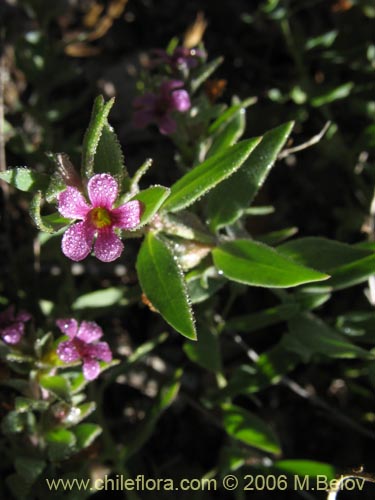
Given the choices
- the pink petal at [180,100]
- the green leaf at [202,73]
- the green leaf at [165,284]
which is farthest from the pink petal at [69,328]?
the green leaf at [202,73]

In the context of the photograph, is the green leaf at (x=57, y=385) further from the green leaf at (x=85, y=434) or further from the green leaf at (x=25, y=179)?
the green leaf at (x=25, y=179)

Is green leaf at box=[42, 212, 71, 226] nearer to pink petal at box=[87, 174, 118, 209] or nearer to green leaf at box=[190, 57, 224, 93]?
pink petal at box=[87, 174, 118, 209]

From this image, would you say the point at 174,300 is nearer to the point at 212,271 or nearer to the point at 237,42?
the point at 212,271

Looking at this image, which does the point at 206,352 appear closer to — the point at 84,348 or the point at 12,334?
the point at 84,348

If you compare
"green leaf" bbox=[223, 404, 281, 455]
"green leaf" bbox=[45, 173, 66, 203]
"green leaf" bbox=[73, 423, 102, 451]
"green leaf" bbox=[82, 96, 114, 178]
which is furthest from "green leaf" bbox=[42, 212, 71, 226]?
"green leaf" bbox=[223, 404, 281, 455]

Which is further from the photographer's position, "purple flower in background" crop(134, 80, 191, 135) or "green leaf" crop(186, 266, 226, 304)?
"purple flower in background" crop(134, 80, 191, 135)

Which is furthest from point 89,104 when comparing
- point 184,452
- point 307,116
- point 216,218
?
point 184,452
